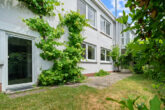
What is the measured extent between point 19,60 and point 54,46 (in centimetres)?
145

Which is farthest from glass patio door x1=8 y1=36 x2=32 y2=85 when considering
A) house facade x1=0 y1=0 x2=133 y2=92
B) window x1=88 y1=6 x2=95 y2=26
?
window x1=88 y1=6 x2=95 y2=26

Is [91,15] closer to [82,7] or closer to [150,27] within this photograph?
[82,7]

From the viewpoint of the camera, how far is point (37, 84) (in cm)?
404

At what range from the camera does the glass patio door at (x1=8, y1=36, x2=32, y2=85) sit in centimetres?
351

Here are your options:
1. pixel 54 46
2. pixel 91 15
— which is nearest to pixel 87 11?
pixel 91 15

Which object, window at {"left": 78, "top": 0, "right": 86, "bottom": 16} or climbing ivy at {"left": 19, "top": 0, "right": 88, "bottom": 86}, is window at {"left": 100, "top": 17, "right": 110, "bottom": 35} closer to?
window at {"left": 78, "top": 0, "right": 86, "bottom": 16}

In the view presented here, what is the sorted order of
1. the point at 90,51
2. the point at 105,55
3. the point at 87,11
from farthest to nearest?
the point at 105,55 → the point at 90,51 → the point at 87,11

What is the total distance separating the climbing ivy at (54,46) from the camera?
156 inches

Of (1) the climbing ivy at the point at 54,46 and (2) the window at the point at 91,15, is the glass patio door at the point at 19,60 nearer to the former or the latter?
(1) the climbing ivy at the point at 54,46

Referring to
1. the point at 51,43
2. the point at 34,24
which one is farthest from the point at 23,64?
the point at 34,24

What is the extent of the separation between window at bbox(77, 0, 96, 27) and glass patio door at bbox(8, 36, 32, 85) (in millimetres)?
4107

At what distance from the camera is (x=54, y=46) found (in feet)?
14.9

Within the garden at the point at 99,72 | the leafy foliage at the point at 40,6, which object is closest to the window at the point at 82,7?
the garden at the point at 99,72

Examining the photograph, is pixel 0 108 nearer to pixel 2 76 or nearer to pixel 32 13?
pixel 2 76
